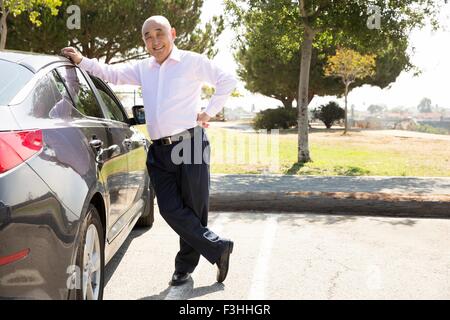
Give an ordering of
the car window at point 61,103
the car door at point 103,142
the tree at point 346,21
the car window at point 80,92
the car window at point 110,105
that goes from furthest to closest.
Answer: the tree at point 346,21 → the car window at point 110,105 → the car window at point 80,92 → the car door at point 103,142 → the car window at point 61,103

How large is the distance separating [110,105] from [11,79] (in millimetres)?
1648

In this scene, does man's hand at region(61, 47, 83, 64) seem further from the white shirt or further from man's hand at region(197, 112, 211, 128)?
man's hand at region(197, 112, 211, 128)

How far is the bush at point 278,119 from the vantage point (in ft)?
108

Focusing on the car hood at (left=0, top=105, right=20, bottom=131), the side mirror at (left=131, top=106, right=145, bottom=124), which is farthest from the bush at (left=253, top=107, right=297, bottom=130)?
the car hood at (left=0, top=105, right=20, bottom=131)

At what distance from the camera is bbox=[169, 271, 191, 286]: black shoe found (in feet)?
12.2

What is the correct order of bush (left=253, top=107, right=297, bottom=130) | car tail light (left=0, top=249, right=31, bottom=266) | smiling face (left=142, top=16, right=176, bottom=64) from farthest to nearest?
bush (left=253, top=107, right=297, bottom=130) < smiling face (left=142, top=16, right=176, bottom=64) < car tail light (left=0, top=249, right=31, bottom=266)

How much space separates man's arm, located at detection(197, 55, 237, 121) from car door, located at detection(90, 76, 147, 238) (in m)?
0.72

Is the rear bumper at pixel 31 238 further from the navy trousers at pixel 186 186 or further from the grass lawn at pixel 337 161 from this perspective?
the grass lawn at pixel 337 161

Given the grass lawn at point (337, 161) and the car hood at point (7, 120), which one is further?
the grass lawn at point (337, 161)

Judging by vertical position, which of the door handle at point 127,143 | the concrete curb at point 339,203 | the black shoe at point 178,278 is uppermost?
the door handle at point 127,143

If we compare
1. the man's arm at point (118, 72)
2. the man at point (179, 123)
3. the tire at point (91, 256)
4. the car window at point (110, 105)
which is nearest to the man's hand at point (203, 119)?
the man at point (179, 123)

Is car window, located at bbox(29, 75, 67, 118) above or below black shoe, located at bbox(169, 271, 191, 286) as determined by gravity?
above

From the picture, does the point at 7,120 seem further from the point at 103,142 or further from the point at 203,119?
the point at 203,119
